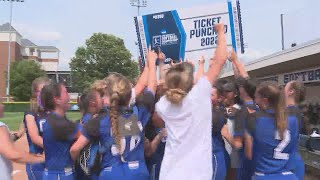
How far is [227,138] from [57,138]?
176 centimetres

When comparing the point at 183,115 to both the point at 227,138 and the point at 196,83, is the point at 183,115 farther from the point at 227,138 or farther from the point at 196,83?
the point at 227,138

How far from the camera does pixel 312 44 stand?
13.5 m

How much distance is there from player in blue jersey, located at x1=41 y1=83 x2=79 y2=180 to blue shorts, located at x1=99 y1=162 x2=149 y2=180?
1.62 feet

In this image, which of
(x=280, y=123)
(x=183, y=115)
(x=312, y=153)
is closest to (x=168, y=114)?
(x=183, y=115)

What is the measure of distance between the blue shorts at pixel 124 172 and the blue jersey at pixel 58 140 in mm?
485

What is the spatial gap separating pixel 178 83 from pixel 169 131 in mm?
413

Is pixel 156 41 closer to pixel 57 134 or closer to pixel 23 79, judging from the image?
pixel 57 134

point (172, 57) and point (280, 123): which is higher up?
point (172, 57)

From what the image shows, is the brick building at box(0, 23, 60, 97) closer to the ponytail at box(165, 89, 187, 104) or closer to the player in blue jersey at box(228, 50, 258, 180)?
the player in blue jersey at box(228, 50, 258, 180)

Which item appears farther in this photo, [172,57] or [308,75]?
[308,75]

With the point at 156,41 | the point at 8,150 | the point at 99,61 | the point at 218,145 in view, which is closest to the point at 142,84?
the point at 218,145

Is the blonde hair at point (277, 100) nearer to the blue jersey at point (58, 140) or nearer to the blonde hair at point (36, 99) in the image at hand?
the blue jersey at point (58, 140)

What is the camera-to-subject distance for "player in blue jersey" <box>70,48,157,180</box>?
13.4 ft

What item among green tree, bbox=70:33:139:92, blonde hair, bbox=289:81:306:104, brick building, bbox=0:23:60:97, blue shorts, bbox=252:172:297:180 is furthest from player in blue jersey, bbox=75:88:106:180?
brick building, bbox=0:23:60:97
